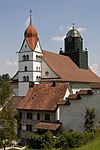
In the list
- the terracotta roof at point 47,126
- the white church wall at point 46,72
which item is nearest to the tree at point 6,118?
the terracotta roof at point 47,126

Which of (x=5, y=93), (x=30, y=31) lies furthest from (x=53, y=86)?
(x=30, y=31)

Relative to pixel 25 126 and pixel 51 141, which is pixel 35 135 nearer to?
pixel 51 141

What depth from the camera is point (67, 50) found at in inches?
2756

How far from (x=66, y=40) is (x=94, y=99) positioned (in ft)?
125

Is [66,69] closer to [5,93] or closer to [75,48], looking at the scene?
[75,48]

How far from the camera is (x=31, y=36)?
53594 millimetres

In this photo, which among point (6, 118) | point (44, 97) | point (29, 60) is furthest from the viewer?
point (29, 60)

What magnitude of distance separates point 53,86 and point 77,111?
29.6 feet

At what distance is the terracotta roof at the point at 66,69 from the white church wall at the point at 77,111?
16.8m

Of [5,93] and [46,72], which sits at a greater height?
[46,72]

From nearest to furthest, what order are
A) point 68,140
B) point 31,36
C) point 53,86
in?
point 68,140, point 53,86, point 31,36

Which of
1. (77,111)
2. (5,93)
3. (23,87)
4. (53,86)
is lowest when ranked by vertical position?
(77,111)

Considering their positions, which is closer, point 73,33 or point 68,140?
point 68,140

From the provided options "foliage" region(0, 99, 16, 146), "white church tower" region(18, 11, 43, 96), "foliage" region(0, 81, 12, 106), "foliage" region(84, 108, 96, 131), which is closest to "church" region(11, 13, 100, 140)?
"white church tower" region(18, 11, 43, 96)
